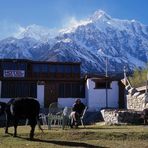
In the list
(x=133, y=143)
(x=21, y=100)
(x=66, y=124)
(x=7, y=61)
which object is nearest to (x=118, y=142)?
(x=133, y=143)

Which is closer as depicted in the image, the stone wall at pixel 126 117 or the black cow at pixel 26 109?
the black cow at pixel 26 109

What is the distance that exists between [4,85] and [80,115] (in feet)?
71.6

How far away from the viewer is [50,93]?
46.3 metres

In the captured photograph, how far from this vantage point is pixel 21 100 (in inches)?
719

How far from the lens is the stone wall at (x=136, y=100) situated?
35531 millimetres

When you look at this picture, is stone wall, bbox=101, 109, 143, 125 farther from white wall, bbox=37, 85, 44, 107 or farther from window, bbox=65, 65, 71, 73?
window, bbox=65, 65, 71, 73

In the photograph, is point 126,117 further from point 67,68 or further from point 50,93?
point 67,68

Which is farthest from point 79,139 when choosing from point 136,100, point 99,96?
point 99,96

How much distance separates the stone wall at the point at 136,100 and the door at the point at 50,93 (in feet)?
24.8

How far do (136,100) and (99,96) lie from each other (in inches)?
281

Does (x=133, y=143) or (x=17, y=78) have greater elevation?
(x=17, y=78)

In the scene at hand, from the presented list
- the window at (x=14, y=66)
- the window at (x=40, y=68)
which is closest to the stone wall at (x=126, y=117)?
the window at (x=14, y=66)

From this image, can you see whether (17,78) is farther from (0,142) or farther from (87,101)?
(0,142)

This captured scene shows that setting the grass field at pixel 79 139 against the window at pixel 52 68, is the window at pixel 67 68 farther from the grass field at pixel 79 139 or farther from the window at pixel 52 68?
the grass field at pixel 79 139
